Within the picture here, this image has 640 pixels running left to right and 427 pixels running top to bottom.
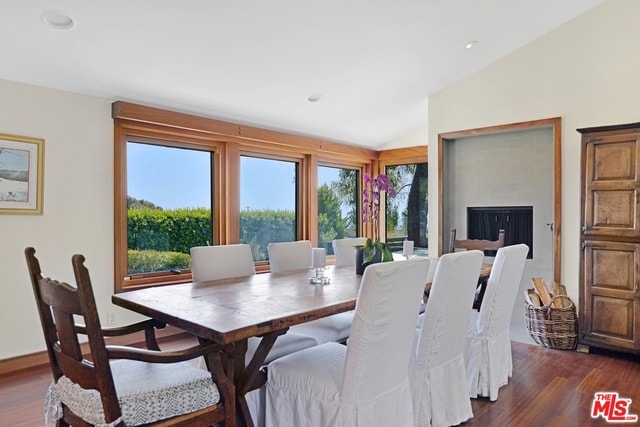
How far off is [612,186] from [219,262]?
3.09 m

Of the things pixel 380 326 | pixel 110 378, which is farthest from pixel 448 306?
pixel 110 378

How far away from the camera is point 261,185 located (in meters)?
4.98

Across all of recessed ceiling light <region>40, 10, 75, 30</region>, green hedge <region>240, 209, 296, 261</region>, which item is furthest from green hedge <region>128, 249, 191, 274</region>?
recessed ceiling light <region>40, 10, 75, 30</region>

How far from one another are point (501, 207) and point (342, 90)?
7.04 ft

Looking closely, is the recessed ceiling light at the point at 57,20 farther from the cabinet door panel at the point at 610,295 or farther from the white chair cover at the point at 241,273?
the cabinet door panel at the point at 610,295

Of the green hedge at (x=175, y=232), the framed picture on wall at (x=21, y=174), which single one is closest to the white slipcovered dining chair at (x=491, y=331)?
the green hedge at (x=175, y=232)

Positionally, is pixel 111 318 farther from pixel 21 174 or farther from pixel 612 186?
pixel 612 186

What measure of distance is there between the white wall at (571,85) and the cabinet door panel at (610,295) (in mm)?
379

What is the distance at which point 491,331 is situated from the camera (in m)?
2.71

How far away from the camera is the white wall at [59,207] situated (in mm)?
3160

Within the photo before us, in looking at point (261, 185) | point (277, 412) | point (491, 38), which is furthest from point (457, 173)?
point (277, 412)

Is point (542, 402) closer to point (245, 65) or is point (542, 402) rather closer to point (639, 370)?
point (639, 370)

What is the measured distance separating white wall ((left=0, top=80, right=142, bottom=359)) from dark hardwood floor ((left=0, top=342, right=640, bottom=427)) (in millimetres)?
524

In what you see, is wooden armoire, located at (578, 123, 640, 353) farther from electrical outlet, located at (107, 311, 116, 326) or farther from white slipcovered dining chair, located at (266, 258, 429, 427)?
electrical outlet, located at (107, 311, 116, 326)
